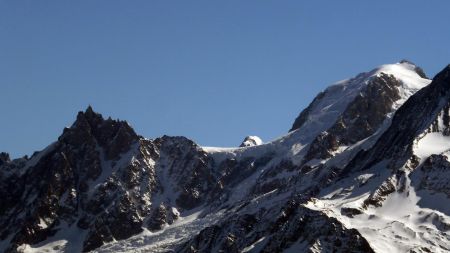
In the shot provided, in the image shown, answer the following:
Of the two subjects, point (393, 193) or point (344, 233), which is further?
point (393, 193)

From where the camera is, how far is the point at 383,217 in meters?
178

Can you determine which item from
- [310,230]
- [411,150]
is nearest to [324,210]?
[310,230]

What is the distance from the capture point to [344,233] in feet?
529

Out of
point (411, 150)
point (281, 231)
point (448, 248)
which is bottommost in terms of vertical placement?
point (448, 248)

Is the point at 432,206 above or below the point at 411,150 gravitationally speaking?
below

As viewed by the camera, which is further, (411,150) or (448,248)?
(411,150)

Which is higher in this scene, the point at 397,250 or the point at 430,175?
the point at 430,175

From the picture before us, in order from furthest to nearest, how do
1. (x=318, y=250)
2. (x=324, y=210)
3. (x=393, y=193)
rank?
(x=393, y=193)
(x=324, y=210)
(x=318, y=250)

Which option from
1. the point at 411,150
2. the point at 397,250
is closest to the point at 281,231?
the point at 397,250

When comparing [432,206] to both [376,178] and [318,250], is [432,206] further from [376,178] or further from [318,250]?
[318,250]

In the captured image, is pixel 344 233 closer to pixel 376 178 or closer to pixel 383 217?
pixel 383 217

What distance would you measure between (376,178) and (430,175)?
42.4ft

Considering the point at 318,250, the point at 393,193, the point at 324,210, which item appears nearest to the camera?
the point at 318,250

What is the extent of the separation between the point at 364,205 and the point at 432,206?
42.5 ft
